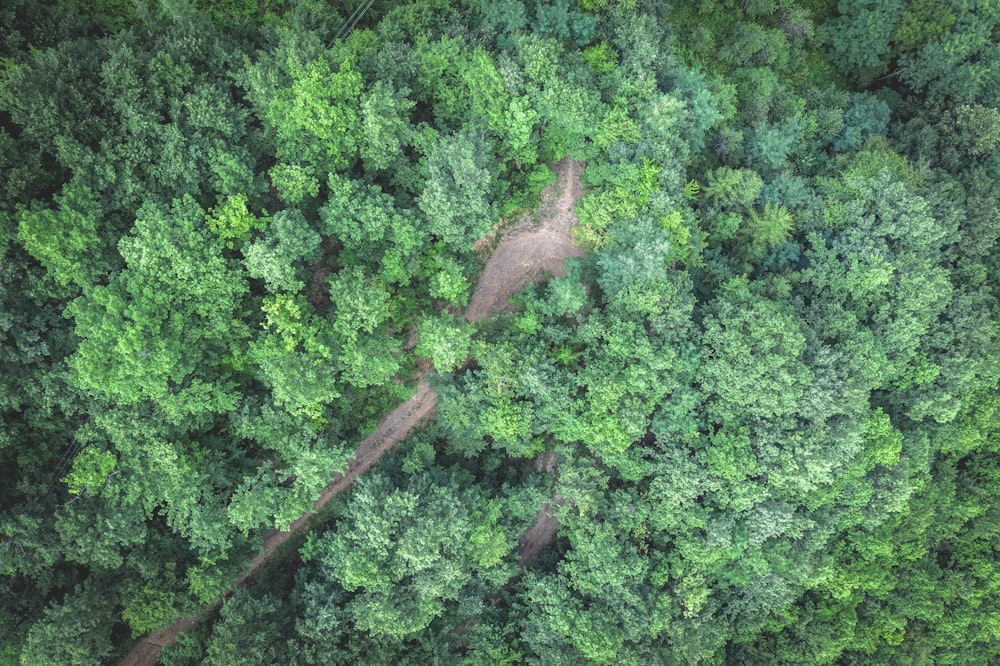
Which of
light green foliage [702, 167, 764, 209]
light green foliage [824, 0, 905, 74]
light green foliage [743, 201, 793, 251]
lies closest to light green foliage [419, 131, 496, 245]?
light green foliage [702, 167, 764, 209]

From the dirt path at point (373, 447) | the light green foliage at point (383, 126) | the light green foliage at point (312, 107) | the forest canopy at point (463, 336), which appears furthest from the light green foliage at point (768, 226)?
the light green foliage at point (312, 107)

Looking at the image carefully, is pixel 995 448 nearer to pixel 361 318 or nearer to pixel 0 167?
pixel 361 318

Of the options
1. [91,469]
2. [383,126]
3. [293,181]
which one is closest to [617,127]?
[383,126]

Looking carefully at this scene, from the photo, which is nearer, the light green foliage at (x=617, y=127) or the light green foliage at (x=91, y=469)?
the light green foliage at (x=91, y=469)

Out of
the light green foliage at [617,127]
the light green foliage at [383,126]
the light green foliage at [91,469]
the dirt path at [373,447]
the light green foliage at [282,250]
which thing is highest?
the light green foliage at [383,126]

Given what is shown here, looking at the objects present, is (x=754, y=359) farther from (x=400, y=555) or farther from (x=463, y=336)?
(x=400, y=555)

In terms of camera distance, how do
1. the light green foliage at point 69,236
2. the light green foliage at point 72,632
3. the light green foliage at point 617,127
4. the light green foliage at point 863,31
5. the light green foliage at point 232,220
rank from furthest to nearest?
the light green foliage at point 863,31 < the light green foliage at point 617,127 < the light green foliage at point 232,220 < the light green foliage at point 72,632 < the light green foliage at point 69,236

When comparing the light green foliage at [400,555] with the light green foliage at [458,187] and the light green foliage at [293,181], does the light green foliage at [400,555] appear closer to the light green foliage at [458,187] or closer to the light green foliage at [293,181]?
the light green foliage at [458,187]

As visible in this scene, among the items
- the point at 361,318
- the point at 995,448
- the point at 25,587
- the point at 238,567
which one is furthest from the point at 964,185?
the point at 25,587

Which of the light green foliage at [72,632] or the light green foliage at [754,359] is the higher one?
the light green foliage at [72,632]
